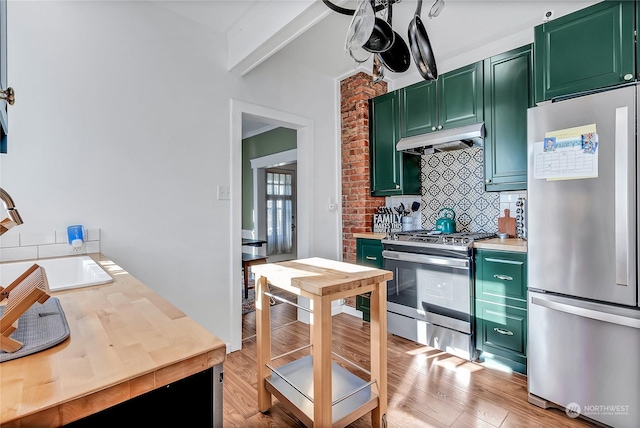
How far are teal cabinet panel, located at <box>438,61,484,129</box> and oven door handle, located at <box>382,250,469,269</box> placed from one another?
3.92 feet

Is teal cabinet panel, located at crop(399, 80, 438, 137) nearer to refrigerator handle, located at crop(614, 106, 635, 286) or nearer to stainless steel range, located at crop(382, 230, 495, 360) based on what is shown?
stainless steel range, located at crop(382, 230, 495, 360)

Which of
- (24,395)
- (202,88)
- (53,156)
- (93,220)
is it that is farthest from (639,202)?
(53,156)

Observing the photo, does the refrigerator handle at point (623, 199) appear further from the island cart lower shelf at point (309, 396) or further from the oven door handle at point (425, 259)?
the island cart lower shelf at point (309, 396)

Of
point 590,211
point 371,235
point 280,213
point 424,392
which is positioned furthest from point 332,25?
point 280,213

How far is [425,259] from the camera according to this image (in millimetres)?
2660

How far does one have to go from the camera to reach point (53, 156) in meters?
1.86

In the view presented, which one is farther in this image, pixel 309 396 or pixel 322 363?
pixel 309 396

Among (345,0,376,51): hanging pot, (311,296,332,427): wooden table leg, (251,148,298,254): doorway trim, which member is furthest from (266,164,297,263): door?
(345,0,376,51): hanging pot

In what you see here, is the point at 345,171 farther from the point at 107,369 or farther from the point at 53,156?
the point at 107,369

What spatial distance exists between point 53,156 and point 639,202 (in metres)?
3.18

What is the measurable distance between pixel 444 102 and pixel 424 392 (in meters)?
2.38

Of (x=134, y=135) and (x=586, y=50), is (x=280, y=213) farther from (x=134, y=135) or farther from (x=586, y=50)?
(x=586, y=50)

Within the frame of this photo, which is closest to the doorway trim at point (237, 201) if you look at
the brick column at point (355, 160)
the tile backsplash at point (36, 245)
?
the brick column at point (355, 160)

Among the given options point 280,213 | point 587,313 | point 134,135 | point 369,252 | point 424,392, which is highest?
point 134,135
